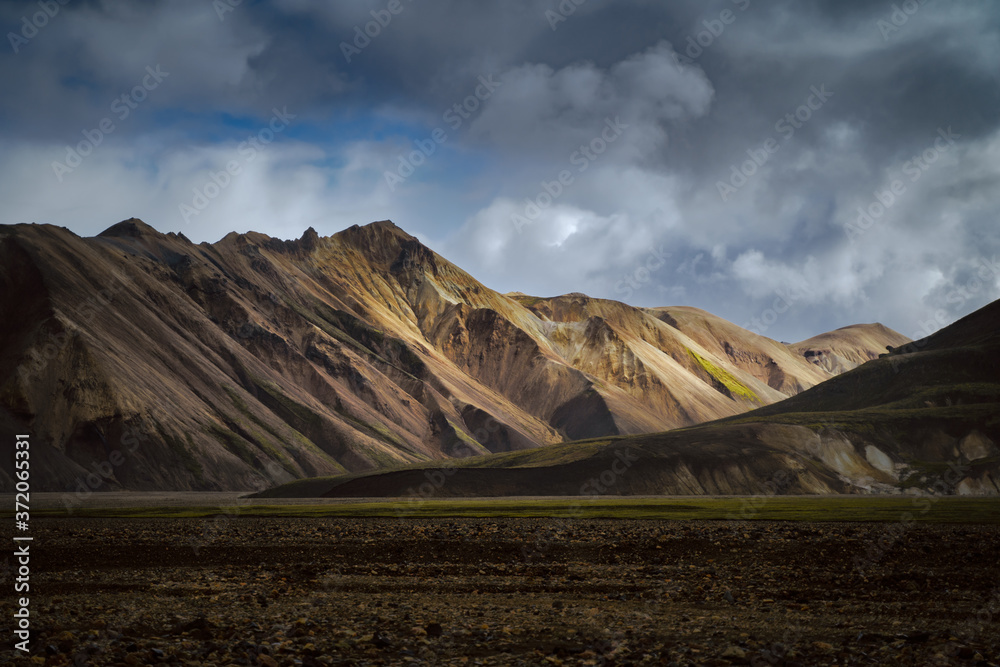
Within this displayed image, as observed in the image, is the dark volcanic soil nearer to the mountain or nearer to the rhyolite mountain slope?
the mountain

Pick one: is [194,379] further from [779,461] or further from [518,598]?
[518,598]

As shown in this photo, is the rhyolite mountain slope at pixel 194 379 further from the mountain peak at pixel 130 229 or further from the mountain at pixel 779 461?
the mountain at pixel 779 461

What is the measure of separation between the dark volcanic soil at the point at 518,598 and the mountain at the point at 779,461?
56.1 metres

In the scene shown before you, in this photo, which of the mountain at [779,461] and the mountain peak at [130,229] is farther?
the mountain peak at [130,229]

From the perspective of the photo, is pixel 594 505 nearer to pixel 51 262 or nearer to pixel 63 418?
pixel 63 418

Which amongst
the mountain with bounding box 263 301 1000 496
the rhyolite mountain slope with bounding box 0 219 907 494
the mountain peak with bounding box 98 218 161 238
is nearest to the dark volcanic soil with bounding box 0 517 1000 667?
the mountain with bounding box 263 301 1000 496

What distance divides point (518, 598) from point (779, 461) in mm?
92104

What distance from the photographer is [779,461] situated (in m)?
104

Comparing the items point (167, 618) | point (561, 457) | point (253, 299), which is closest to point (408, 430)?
point (253, 299)

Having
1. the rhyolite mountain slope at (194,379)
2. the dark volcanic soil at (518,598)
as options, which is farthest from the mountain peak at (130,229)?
the dark volcanic soil at (518,598)

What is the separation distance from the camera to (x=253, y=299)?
18038 cm

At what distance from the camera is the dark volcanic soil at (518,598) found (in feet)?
45.2

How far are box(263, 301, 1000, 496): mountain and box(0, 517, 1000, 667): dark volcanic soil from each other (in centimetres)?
5607

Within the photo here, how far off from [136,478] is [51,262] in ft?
149
